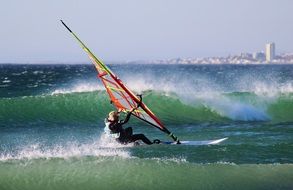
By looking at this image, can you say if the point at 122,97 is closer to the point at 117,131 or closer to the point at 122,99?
the point at 122,99

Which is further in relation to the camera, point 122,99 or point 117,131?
point 122,99

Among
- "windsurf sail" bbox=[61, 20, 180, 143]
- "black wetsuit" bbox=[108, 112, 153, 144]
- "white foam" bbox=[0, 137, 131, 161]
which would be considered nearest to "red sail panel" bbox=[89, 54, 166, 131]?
"windsurf sail" bbox=[61, 20, 180, 143]

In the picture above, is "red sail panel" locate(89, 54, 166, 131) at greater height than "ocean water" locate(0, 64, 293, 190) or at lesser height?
greater

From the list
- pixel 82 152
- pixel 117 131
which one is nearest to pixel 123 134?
pixel 117 131

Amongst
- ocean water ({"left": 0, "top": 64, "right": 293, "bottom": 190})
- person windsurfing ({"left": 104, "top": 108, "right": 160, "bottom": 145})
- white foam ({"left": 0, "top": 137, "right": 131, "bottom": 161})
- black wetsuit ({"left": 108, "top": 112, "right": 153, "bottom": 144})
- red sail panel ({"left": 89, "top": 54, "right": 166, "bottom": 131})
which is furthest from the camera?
red sail panel ({"left": 89, "top": 54, "right": 166, "bottom": 131})

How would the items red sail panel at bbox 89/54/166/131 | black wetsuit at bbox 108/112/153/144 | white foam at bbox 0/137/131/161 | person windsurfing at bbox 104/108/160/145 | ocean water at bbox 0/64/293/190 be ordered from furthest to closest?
1. red sail panel at bbox 89/54/166/131
2. black wetsuit at bbox 108/112/153/144
3. person windsurfing at bbox 104/108/160/145
4. white foam at bbox 0/137/131/161
5. ocean water at bbox 0/64/293/190

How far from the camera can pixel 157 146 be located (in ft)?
48.3

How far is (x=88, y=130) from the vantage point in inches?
806

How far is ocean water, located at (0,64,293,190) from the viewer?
1114 cm

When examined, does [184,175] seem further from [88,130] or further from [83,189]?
[88,130]

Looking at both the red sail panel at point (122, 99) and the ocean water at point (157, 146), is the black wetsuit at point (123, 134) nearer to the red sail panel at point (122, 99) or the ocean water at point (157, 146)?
the ocean water at point (157, 146)

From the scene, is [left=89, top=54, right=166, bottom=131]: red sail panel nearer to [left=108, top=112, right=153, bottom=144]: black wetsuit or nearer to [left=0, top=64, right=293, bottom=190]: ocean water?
[left=108, top=112, right=153, bottom=144]: black wetsuit

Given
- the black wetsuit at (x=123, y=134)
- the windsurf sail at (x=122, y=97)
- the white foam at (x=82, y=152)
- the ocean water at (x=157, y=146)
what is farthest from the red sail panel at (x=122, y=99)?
the white foam at (x=82, y=152)

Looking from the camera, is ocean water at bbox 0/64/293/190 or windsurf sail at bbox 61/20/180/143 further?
windsurf sail at bbox 61/20/180/143
